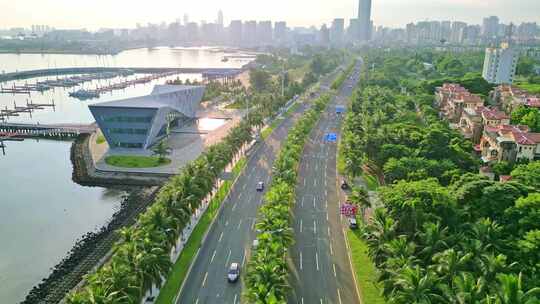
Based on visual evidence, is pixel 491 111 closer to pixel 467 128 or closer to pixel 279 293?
pixel 467 128

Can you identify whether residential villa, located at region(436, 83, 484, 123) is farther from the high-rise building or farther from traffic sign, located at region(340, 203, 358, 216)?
traffic sign, located at region(340, 203, 358, 216)

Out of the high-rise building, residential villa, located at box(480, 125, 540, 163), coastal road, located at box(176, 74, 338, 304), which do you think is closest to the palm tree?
coastal road, located at box(176, 74, 338, 304)

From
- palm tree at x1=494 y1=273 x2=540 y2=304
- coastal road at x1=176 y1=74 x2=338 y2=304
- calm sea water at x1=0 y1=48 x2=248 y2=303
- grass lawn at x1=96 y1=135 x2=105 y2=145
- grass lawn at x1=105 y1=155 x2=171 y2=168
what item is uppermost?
palm tree at x1=494 y1=273 x2=540 y2=304

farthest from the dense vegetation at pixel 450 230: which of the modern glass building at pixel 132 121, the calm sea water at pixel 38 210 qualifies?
the modern glass building at pixel 132 121

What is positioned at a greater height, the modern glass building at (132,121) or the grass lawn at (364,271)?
the modern glass building at (132,121)

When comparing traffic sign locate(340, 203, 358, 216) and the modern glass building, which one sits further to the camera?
the modern glass building

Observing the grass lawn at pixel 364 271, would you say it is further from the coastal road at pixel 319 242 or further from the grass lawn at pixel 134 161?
the grass lawn at pixel 134 161

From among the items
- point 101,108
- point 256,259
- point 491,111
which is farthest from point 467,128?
point 101,108

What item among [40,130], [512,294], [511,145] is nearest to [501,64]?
[511,145]
